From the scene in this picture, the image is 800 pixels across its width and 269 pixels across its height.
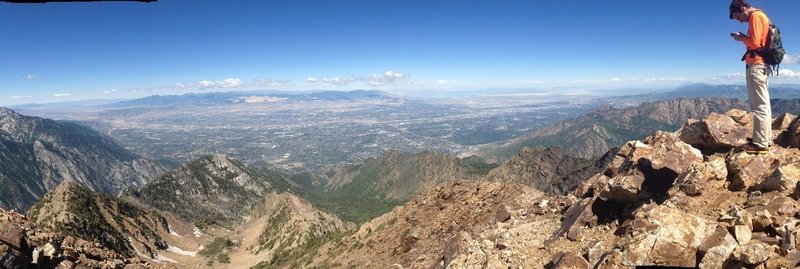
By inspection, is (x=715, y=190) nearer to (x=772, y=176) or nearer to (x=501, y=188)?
(x=772, y=176)

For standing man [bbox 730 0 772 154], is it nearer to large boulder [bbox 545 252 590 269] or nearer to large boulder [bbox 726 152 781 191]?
large boulder [bbox 726 152 781 191]

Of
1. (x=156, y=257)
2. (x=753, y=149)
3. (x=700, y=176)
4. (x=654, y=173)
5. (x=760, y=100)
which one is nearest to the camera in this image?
(x=760, y=100)

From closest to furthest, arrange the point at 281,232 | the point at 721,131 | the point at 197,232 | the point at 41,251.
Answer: the point at 721,131 → the point at 41,251 → the point at 281,232 → the point at 197,232

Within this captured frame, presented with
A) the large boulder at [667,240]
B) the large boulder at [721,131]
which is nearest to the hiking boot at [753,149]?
the large boulder at [721,131]

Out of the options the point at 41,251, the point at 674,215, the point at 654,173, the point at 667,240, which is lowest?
the point at 41,251

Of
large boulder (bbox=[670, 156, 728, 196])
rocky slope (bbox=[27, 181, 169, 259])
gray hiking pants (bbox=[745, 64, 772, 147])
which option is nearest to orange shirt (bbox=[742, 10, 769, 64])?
gray hiking pants (bbox=[745, 64, 772, 147])

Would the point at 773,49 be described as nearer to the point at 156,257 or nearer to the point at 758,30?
the point at 758,30

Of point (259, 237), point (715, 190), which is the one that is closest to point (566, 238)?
point (715, 190)

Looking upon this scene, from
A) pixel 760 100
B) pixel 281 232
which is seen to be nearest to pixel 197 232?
pixel 281 232
